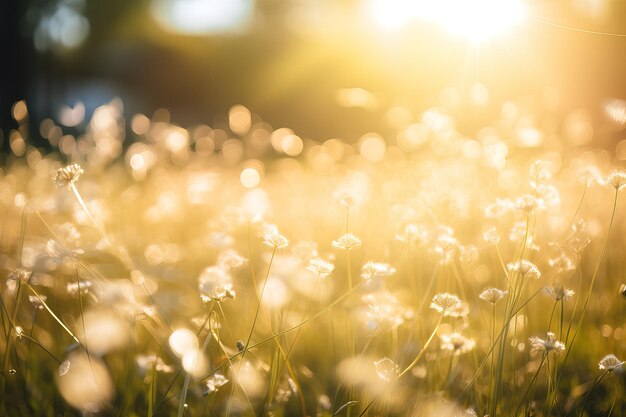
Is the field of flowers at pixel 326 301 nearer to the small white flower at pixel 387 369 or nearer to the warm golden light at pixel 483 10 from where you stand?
the small white flower at pixel 387 369

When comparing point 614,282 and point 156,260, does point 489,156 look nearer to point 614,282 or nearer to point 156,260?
point 614,282

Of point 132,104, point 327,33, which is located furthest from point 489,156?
point 132,104

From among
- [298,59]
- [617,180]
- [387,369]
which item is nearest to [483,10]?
[617,180]

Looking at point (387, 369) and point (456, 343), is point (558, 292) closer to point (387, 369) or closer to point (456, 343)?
point (456, 343)

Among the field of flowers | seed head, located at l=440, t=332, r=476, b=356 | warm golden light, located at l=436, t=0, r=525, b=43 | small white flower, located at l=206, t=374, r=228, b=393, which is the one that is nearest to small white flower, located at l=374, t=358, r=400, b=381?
the field of flowers

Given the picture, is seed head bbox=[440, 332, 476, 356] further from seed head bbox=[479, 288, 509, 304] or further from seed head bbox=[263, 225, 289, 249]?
seed head bbox=[263, 225, 289, 249]

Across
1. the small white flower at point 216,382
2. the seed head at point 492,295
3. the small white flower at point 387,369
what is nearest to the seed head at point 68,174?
the small white flower at point 216,382

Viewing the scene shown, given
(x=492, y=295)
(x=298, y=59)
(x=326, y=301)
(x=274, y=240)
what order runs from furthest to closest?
(x=298, y=59), (x=326, y=301), (x=274, y=240), (x=492, y=295)

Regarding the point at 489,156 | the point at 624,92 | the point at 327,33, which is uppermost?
the point at 624,92
